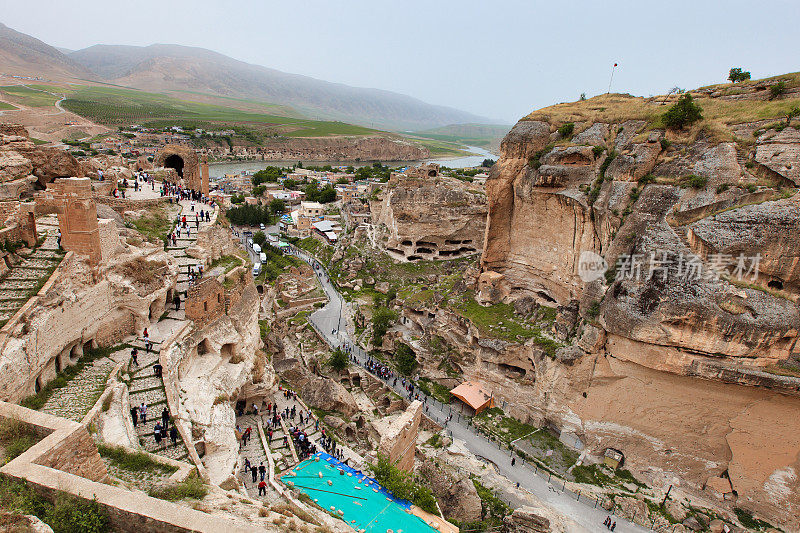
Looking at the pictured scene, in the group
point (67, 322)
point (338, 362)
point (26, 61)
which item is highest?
point (26, 61)

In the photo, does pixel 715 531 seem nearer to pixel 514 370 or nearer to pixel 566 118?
pixel 514 370

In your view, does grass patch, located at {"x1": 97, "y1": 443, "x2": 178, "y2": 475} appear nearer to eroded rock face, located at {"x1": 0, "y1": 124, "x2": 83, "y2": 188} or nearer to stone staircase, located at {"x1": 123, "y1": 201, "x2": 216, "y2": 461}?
stone staircase, located at {"x1": 123, "y1": 201, "x2": 216, "y2": 461}

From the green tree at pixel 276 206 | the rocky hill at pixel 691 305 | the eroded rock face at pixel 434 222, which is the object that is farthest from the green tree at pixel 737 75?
the green tree at pixel 276 206

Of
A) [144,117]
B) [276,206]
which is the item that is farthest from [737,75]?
[144,117]

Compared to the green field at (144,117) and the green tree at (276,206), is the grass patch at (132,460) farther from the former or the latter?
the green field at (144,117)

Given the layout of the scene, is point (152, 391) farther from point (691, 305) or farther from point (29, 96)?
point (29, 96)

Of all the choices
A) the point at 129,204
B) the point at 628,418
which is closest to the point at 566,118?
the point at 628,418
